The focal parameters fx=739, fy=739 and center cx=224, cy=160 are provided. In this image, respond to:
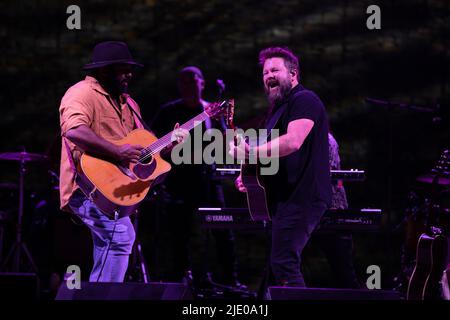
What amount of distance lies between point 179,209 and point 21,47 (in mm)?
2888

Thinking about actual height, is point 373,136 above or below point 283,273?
above

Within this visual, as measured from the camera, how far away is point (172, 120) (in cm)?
797

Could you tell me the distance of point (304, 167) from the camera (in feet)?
15.9

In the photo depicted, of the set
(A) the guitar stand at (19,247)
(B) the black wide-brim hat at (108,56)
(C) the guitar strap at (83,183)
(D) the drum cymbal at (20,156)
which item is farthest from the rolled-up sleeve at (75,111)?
(A) the guitar stand at (19,247)

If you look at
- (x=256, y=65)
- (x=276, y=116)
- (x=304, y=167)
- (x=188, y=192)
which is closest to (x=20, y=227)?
(x=188, y=192)

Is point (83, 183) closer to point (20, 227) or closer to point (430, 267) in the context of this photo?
point (430, 267)

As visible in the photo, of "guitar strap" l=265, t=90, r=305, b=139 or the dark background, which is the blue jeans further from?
the dark background

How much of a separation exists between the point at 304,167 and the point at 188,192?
3.20m

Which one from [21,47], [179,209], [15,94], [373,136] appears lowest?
[179,209]

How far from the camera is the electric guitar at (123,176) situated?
502cm

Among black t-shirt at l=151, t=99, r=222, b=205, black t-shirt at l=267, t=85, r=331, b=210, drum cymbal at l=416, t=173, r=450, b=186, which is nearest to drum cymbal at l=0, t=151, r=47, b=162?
black t-shirt at l=151, t=99, r=222, b=205
